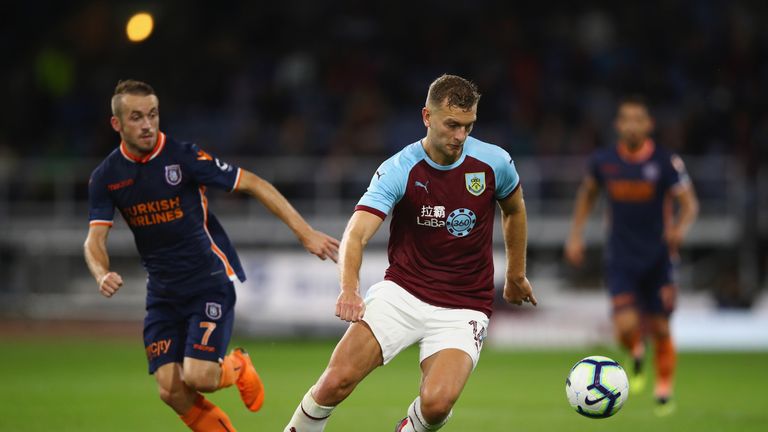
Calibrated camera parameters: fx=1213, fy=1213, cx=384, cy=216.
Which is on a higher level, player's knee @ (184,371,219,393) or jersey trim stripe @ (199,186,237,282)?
jersey trim stripe @ (199,186,237,282)

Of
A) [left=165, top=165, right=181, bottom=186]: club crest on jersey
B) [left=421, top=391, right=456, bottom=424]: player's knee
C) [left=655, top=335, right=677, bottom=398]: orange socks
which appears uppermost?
[left=165, top=165, right=181, bottom=186]: club crest on jersey

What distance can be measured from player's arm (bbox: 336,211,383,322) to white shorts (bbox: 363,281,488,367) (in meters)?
0.26

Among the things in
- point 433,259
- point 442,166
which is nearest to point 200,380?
point 433,259

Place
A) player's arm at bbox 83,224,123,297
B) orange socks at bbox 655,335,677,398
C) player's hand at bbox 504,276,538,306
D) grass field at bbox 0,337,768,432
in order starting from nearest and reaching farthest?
player's hand at bbox 504,276,538,306 → player's arm at bbox 83,224,123,297 → grass field at bbox 0,337,768,432 → orange socks at bbox 655,335,677,398

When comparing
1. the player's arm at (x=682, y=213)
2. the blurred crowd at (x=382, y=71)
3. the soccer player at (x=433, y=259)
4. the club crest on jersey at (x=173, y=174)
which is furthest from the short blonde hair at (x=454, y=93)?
the blurred crowd at (x=382, y=71)

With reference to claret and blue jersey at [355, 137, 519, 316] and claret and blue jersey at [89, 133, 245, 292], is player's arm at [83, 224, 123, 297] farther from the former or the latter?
claret and blue jersey at [355, 137, 519, 316]

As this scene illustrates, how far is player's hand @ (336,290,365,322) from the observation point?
6.36m

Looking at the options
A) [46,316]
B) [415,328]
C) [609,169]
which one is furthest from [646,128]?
[46,316]

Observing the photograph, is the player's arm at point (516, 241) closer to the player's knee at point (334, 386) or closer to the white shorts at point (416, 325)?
the white shorts at point (416, 325)

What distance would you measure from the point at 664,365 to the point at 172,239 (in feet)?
17.2

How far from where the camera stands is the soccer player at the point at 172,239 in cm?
756

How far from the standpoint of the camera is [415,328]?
22.7ft

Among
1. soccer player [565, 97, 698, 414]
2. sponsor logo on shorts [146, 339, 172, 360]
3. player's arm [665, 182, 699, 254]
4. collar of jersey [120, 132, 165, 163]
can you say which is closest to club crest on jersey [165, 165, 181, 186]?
collar of jersey [120, 132, 165, 163]

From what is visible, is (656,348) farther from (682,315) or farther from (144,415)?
(682,315)
